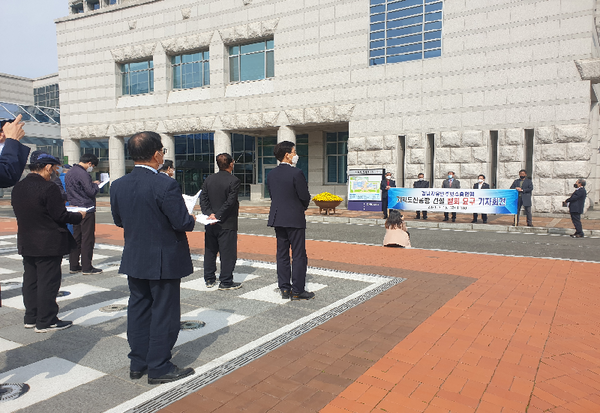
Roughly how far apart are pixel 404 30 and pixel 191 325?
778 inches

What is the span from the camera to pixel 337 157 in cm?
2683

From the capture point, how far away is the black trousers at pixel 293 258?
18.7ft

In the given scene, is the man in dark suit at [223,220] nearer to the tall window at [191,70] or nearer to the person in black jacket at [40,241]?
the person in black jacket at [40,241]

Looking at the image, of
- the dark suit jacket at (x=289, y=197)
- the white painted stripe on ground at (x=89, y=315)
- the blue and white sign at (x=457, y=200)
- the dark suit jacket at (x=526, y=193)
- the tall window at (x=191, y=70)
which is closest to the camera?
the white painted stripe on ground at (x=89, y=315)

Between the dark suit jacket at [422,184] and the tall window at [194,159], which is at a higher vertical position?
the tall window at [194,159]

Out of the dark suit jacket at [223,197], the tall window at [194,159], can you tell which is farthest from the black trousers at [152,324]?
the tall window at [194,159]

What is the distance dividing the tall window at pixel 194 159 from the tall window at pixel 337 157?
9.45 m

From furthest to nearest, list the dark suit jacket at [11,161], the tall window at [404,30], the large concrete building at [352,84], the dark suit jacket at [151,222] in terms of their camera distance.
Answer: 1. the tall window at [404,30]
2. the large concrete building at [352,84]
3. the dark suit jacket at [151,222]
4. the dark suit jacket at [11,161]

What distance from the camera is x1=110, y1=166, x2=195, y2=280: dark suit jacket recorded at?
10.9 ft

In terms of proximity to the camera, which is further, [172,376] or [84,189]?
[84,189]

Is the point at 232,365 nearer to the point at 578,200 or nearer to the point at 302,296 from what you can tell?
the point at 302,296

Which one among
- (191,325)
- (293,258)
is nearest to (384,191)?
(293,258)

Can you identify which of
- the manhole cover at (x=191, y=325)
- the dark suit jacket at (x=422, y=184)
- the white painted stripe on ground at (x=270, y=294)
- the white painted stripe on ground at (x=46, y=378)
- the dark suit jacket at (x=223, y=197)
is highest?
the dark suit jacket at (x=223, y=197)

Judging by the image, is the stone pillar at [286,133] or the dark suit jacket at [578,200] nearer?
the dark suit jacket at [578,200]
